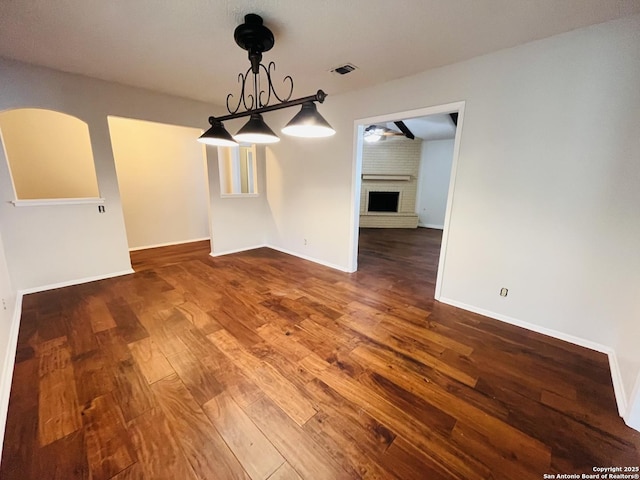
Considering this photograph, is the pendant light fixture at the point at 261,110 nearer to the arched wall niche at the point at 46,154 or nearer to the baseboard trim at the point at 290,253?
the baseboard trim at the point at 290,253

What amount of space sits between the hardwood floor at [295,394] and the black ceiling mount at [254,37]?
7.23 feet

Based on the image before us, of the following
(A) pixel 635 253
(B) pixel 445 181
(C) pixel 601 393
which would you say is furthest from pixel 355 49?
(B) pixel 445 181

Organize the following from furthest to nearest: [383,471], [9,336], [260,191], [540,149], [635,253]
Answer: [260,191]
[540,149]
[9,336]
[635,253]
[383,471]

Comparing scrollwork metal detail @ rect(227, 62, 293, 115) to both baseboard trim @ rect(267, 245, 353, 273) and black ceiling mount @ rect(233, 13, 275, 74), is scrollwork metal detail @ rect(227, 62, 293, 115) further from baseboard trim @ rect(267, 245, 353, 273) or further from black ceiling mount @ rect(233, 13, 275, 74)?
baseboard trim @ rect(267, 245, 353, 273)

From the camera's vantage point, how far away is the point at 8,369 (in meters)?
1.74

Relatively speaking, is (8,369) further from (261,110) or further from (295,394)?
(261,110)

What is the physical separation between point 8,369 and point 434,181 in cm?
858

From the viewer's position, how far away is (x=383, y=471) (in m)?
1.22

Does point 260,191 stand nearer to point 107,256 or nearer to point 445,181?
point 107,256

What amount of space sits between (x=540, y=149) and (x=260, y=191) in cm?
415

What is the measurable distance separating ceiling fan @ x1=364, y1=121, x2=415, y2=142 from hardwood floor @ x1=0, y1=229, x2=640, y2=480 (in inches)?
181

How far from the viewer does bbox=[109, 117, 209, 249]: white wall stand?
4.60m

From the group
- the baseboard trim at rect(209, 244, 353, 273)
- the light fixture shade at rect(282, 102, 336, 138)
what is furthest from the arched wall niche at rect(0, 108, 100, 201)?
the light fixture shade at rect(282, 102, 336, 138)

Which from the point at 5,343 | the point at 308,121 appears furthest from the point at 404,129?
the point at 5,343
